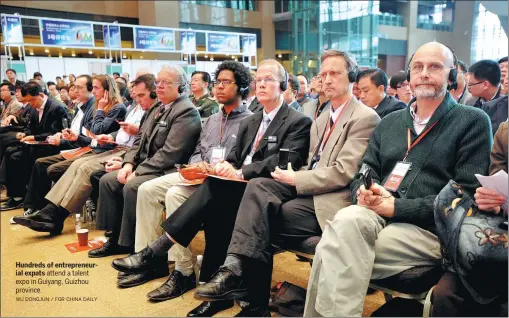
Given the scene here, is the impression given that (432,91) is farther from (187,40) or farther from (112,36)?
(187,40)

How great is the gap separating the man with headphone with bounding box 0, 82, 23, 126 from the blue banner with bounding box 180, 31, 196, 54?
20.4ft

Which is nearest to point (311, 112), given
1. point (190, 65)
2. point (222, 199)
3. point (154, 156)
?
point (154, 156)

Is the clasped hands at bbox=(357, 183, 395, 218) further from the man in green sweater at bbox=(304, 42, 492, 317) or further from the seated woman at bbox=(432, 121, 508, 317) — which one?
the seated woman at bbox=(432, 121, 508, 317)

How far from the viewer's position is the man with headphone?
6086 millimetres

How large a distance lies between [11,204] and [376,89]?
461cm

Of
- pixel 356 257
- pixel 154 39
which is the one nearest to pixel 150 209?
pixel 356 257

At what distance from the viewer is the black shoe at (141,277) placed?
2725 millimetres

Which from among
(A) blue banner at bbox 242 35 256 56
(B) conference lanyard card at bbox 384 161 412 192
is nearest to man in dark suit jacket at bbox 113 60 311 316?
(B) conference lanyard card at bbox 384 161 412 192

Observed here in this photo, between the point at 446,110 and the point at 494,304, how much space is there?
89 centimetres

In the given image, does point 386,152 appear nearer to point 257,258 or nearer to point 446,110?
point 446,110

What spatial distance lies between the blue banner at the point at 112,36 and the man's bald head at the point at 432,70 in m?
10.1

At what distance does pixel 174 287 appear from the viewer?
8.45 ft

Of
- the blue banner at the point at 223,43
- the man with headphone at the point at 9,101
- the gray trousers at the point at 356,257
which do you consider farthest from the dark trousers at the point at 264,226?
the blue banner at the point at 223,43

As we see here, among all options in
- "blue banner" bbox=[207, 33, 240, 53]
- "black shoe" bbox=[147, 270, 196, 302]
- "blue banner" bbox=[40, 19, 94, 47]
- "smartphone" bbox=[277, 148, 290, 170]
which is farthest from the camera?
"blue banner" bbox=[207, 33, 240, 53]
